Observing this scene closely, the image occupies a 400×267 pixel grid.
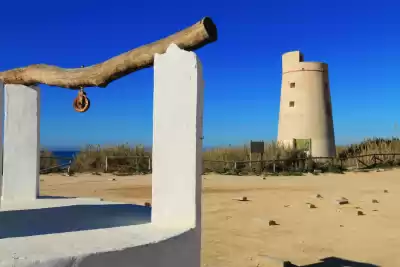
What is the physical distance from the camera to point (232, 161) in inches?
956

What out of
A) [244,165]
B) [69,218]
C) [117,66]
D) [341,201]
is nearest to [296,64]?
[244,165]

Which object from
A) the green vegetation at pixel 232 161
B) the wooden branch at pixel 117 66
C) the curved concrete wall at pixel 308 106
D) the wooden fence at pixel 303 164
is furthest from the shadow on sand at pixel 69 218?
the curved concrete wall at pixel 308 106

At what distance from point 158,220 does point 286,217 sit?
23.1 feet

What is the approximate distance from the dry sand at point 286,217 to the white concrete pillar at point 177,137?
121 inches

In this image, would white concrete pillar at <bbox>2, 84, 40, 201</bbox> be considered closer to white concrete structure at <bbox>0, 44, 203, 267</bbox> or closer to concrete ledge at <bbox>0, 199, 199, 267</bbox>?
white concrete structure at <bbox>0, 44, 203, 267</bbox>

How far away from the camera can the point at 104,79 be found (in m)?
4.48

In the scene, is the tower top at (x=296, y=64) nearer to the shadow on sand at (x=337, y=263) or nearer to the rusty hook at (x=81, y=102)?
the shadow on sand at (x=337, y=263)

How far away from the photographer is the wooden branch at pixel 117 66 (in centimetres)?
395

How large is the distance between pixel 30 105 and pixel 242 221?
5.85m

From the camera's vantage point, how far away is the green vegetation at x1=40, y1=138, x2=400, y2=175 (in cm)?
2319

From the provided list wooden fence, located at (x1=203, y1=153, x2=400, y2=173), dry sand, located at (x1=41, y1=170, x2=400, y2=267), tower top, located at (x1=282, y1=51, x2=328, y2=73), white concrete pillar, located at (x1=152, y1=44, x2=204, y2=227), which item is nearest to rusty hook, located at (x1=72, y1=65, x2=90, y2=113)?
white concrete pillar, located at (x1=152, y1=44, x2=204, y2=227)

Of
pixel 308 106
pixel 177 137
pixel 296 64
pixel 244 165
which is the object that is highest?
pixel 296 64

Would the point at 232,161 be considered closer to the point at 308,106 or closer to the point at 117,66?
the point at 308,106

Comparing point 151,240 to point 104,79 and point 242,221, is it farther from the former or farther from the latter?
point 242,221
